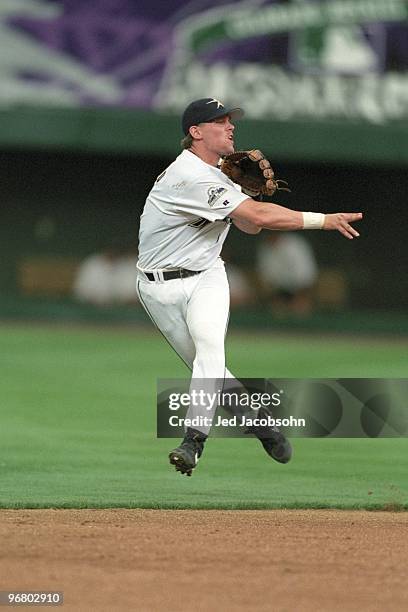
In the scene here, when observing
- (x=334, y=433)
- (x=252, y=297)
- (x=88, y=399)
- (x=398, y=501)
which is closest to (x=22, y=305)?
(x=252, y=297)

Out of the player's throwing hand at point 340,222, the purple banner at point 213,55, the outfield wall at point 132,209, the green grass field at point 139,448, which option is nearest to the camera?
the player's throwing hand at point 340,222

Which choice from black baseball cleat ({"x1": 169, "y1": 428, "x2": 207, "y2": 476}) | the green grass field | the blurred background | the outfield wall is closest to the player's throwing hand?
black baseball cleat ({"x1": 169, "y1": 428, "x2": 207, "y2": 476})

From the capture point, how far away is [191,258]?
6996 millimetres

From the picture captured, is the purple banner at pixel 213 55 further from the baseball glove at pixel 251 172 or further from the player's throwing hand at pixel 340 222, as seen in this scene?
the player's throwing hand at pixel 340 222

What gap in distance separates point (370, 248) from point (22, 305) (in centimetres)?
Answer: 607

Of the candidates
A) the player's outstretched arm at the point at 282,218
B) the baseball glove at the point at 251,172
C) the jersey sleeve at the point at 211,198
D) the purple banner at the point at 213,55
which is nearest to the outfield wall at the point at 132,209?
the purple banner at the point at 213,55

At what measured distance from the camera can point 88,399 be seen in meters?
12.4

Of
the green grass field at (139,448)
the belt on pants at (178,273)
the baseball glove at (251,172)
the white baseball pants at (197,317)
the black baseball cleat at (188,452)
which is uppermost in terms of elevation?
the baseball glove at (251,172)

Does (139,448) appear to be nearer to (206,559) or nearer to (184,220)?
(184,220)

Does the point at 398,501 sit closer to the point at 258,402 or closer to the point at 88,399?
the point at 258,402

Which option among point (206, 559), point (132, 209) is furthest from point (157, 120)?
point (206, 559)

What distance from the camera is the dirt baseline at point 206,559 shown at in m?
4.99

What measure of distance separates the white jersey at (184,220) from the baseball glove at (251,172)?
132 millimetres

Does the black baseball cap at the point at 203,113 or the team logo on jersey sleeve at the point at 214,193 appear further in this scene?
the black baseball cap at the point at 203,113
